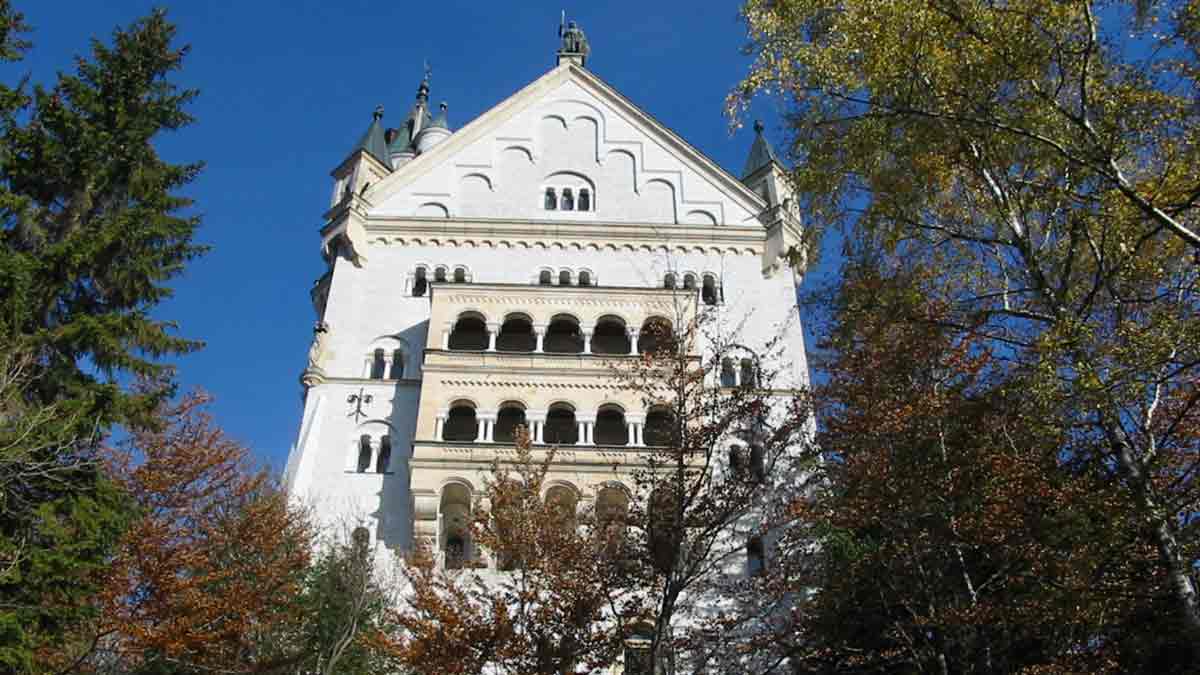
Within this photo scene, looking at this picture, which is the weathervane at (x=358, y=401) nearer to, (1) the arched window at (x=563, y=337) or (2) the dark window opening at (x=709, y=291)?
(1) the arched window at (x=563, y=337)

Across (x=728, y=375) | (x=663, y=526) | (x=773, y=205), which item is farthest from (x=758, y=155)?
(x=663, y=526)

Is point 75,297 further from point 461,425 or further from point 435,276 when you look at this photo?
point 435,276

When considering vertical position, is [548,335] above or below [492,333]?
above

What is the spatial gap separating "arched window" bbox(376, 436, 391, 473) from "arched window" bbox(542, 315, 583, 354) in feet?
18.7

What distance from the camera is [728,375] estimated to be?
30.2m

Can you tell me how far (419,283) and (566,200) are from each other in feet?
20.8

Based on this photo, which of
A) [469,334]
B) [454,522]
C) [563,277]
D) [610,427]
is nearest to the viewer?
[454,522]

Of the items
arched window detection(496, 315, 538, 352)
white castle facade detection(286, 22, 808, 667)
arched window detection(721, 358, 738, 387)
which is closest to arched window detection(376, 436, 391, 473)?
white castle facade detection(286, 22, 808, 667)

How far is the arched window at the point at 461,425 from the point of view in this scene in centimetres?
2800

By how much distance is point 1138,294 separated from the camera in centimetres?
1284

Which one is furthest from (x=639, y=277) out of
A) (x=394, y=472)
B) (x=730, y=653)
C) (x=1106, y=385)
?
(x=1106, y=385)

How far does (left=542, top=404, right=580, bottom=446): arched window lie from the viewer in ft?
91.8

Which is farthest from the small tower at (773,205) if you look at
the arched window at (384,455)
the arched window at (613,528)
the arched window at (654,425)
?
the arched window at (384,455)

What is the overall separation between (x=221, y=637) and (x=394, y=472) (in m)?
9.01
